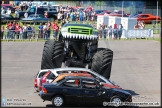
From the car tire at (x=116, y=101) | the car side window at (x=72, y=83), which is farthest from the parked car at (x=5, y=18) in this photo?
the car tire at (x=116, y=101)

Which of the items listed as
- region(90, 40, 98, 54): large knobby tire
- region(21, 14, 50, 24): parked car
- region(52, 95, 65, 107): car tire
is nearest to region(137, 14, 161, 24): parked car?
region(21, 14, 50, 24): parked car

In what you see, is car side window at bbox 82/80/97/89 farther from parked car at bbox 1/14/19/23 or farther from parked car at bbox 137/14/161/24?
parked car at bbox 137/14/161/24

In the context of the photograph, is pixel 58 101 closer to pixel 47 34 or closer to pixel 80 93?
pixel 80 93

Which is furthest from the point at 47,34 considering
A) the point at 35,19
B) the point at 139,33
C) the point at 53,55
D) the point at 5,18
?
the point at 53,55

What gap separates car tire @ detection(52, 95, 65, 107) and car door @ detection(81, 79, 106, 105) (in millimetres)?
789

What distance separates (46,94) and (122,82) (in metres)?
8.00

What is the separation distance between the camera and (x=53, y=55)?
63.8ft

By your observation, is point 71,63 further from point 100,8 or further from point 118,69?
point 100,8

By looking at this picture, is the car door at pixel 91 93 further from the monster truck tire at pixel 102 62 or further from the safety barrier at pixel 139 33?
the safety barrier at pixel 139 33

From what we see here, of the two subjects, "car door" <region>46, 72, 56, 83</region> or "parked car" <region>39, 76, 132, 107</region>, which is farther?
"car door" <region>46, 72, 56, 83</region>

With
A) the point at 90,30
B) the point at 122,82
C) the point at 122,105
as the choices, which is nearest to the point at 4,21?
the point at 122,82

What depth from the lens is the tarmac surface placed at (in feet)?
66.8

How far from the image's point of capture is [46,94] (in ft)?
54.2

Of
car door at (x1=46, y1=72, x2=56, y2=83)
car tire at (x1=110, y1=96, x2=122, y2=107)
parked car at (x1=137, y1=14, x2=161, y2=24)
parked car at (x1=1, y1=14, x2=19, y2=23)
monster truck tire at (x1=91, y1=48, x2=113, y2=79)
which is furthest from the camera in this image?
parked car at (x1=137, y1=14, x2=161, y2=24)
